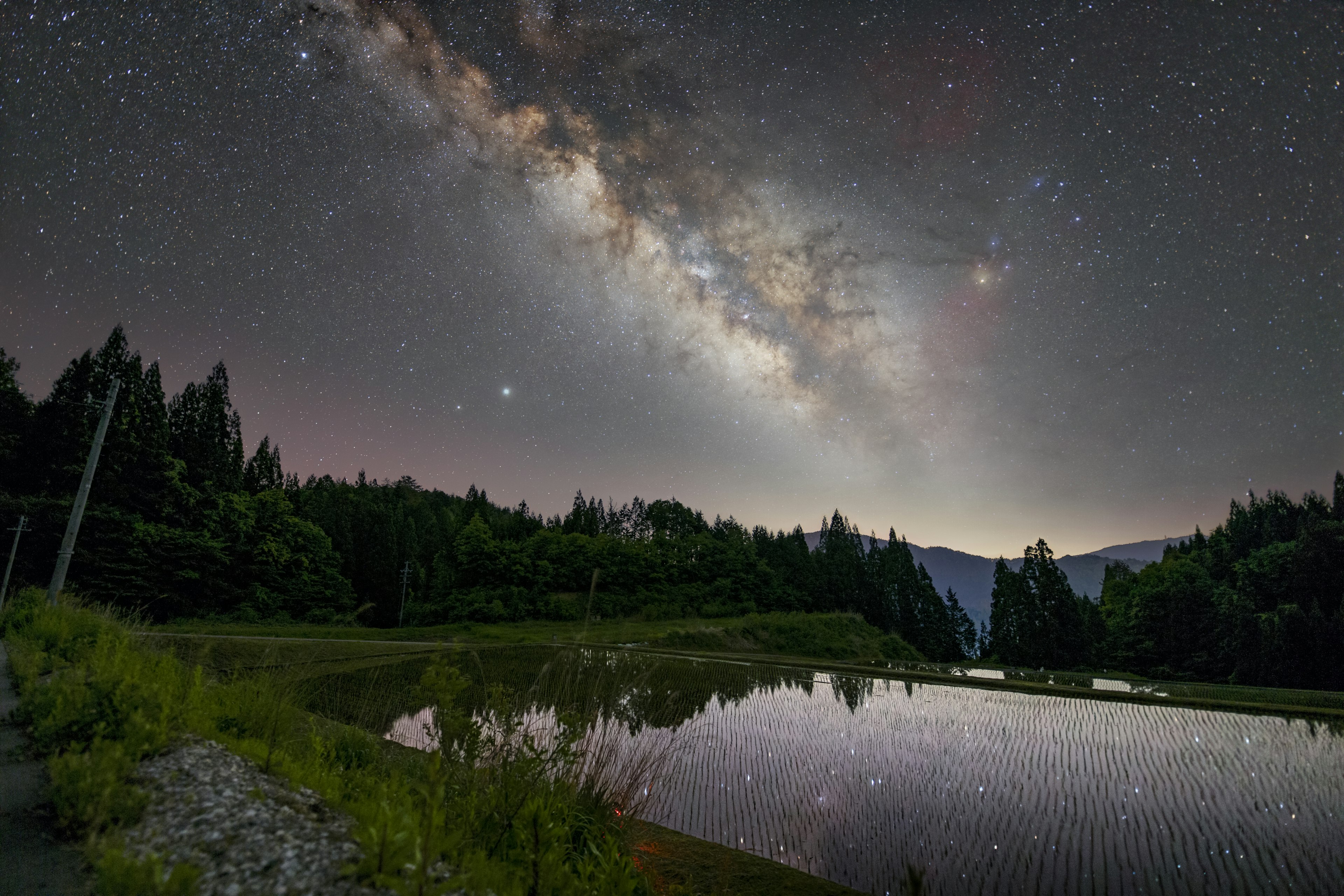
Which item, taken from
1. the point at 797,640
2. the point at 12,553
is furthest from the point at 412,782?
the point at 12,553

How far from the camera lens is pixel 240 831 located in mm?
3049

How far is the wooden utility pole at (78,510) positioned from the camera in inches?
469

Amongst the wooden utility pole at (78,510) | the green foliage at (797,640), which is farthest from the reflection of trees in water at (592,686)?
the green foliage at (797,640)

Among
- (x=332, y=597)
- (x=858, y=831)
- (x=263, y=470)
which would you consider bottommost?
(x=332, y=597)

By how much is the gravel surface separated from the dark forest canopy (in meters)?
21.7

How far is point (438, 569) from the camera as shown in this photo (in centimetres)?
5056

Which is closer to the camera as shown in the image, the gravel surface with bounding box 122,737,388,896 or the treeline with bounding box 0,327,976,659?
the gravel surface with bounding box 122,737,388,896

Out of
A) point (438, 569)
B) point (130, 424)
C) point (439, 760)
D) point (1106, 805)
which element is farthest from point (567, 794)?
point (438, 569)

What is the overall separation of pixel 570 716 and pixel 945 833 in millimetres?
3694

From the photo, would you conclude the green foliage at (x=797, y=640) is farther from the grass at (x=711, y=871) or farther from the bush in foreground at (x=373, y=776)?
the bush in foreground at (x=373, y=776)

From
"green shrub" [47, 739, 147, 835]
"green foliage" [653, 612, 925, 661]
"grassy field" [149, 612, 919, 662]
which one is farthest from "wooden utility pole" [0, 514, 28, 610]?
"green foliage" [653, 612, 925, 661]

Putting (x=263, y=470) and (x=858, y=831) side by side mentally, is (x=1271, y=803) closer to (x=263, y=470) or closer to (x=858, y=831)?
(x=858, y=831)

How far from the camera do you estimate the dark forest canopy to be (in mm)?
31125

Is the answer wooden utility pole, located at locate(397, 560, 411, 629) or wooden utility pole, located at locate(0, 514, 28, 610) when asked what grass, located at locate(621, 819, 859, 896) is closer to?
wooden utility pole, located at locate(0, 514, 28, 610)
